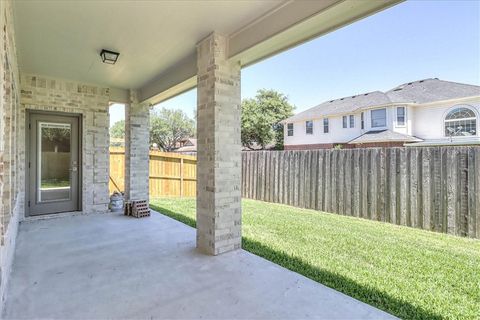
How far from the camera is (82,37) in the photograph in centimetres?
363

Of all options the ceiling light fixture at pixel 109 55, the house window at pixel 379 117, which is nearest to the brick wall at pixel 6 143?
the ceiling light fixture at pixel 109 55

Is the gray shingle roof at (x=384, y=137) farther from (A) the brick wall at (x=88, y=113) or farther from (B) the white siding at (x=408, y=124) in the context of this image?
(A) the brick wall at (x=88, y=113)

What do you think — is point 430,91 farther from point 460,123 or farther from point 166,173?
point 166,173

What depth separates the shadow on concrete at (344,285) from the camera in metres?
2.20

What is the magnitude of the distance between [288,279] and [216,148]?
1810 millimetres

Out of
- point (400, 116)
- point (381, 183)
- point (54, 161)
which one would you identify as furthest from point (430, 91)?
point (54, 161)

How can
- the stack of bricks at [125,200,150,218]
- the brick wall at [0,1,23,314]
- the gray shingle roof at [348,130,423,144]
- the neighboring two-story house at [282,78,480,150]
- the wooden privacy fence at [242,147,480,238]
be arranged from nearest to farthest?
the brick wall at [0,1,23,314] < the wooden privacy fence at [242,147,480,238] < the stack of bricks at [125,200,150,218] < the neighboring two-story house at [282,78,480,150] < the gray shingle roof at [348,130,423,144]

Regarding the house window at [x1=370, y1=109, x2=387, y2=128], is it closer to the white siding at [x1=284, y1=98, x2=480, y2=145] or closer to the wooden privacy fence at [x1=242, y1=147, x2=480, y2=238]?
the white siding at [x1=284, y1=98, x2=480, y2=145]

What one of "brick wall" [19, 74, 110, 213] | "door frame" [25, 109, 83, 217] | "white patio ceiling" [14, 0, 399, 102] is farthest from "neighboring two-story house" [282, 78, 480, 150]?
"door frame" [25, 109, 83, 217]

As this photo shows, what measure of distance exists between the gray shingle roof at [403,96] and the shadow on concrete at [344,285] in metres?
11.1

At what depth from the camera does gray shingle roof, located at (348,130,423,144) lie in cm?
1255

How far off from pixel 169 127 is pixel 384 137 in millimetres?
20900

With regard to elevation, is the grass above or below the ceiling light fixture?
below

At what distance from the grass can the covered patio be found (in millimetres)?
322
